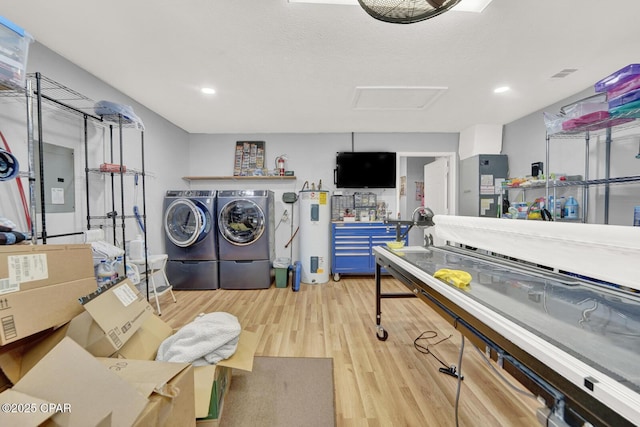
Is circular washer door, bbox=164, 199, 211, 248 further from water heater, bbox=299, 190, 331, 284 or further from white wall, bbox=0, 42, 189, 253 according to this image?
water heater, bbox=299, 190, 331, 284

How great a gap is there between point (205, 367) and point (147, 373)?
328 millimetres

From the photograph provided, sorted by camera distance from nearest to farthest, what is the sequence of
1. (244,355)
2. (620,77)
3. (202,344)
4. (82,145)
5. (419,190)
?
(202,344), (244,355), (620,77), (82,145), (419,190)

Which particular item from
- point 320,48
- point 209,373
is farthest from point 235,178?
point 209,373

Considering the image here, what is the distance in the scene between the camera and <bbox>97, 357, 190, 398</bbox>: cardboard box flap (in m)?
0.92

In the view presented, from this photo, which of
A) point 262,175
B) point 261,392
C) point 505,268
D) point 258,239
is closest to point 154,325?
point 261,392

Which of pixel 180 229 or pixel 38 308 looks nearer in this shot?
pixel 38 308

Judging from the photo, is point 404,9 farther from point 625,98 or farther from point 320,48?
point 625,98

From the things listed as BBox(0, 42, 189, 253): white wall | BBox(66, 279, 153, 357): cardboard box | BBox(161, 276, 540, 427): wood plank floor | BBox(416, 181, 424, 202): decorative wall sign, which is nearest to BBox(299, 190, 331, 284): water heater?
BBox(161, 276, 540, 427): wood plank floor

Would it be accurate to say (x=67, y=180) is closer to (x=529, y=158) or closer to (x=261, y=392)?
(x=261, y=392)

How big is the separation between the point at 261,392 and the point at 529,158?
4144mm

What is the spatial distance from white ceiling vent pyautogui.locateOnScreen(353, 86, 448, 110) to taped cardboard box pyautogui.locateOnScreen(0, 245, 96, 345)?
8.62ft

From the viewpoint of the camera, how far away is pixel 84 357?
0.86m

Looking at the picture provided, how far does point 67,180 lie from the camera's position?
2049 millimetres

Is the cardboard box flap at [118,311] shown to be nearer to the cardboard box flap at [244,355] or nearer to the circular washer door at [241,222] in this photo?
the cardboard box flap at [244,355]
